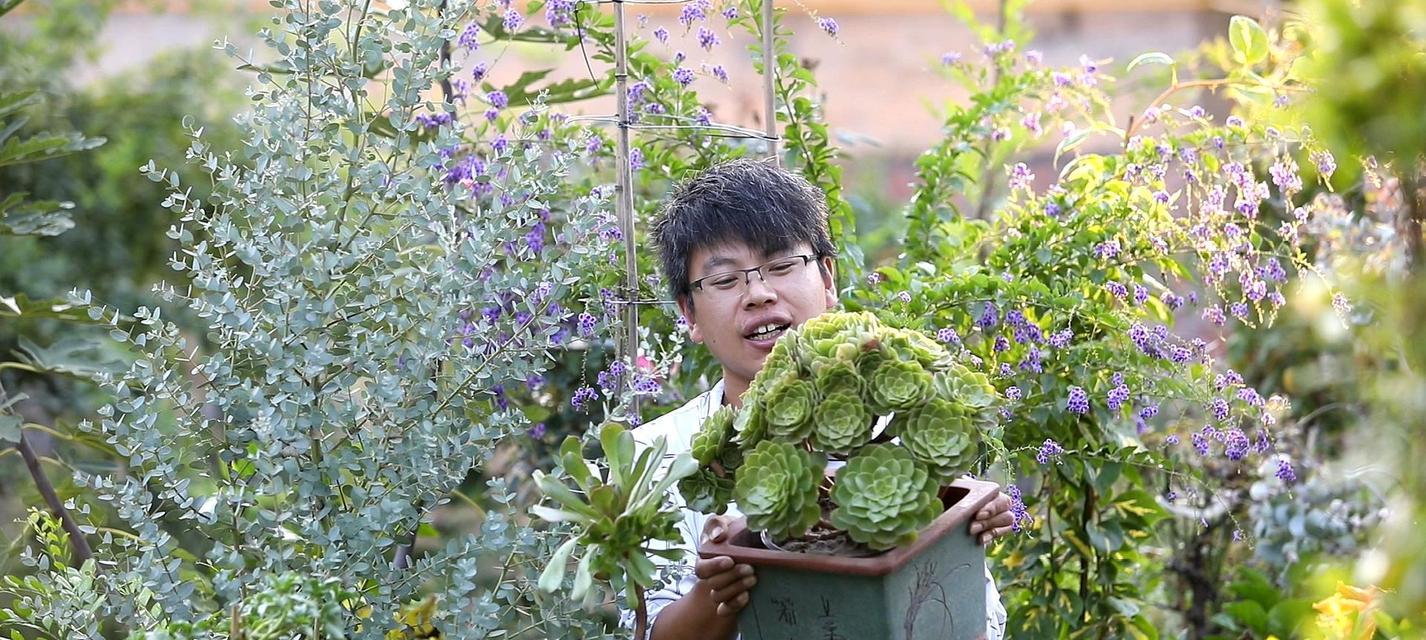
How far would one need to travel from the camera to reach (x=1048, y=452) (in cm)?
221

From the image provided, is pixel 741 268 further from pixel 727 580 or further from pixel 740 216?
pixel 727 580

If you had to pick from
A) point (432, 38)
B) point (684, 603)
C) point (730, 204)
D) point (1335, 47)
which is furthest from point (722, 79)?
point (1335, 47)

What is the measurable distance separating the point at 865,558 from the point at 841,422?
14cm

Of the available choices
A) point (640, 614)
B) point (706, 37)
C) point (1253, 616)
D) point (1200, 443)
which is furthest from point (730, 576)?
point (1253, 616)

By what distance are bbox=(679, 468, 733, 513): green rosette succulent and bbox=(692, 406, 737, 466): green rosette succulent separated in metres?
0.02

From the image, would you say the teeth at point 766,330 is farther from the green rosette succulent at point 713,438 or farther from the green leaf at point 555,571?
the green leaf at point 555,571

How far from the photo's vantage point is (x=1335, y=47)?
2.55 ft

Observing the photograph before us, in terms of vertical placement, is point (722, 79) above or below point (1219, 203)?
above

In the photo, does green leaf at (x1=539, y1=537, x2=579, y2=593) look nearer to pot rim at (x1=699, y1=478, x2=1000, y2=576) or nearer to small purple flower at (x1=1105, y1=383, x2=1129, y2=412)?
pot rim at (x1=699, y1=478, x2=1000, y2=576)

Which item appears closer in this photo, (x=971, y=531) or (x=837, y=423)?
(x=837, y=423)

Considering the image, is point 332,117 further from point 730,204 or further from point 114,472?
point 114,472

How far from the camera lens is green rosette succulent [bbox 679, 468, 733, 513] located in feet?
5.00

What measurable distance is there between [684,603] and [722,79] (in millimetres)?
1028

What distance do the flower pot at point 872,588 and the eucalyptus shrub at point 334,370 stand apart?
374mm
